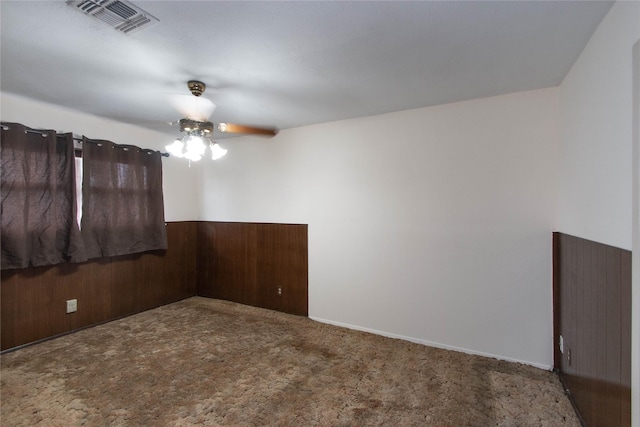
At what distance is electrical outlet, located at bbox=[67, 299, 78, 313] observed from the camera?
3079mm

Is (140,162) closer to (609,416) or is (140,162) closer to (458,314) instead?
(458,314)

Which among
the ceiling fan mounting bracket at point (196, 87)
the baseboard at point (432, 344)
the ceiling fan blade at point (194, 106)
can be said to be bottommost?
the baseboard at point (432, 344)

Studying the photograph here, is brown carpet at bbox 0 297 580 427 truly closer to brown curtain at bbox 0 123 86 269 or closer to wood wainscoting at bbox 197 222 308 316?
wood wainscoting at bbox 197 222 308 316


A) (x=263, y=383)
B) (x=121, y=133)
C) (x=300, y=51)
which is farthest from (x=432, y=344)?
(x=121, y=133)

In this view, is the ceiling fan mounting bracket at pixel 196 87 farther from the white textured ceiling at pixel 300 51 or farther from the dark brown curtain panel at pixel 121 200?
the dark brown curtain panel at pixel 121 200

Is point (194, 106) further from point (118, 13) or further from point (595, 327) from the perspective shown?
point (595, 327)

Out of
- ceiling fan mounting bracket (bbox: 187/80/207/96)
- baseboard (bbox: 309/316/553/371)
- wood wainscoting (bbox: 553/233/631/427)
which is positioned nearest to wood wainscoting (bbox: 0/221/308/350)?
baseboard (bbox: 309/316/553/371)

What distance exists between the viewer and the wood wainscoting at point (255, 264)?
3.66 meters

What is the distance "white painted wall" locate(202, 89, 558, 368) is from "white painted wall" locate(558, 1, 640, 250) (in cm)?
36

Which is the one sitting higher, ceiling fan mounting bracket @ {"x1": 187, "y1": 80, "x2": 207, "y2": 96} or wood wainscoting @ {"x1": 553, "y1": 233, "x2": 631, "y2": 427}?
ceiling fan mounting bracket @ {"x1": 187, "y1": 80, "x2": 207, "y2": 96}

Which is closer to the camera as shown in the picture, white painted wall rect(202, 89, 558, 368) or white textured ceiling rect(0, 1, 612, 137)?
white textured ceiling rect(0, 1, 612, 137)

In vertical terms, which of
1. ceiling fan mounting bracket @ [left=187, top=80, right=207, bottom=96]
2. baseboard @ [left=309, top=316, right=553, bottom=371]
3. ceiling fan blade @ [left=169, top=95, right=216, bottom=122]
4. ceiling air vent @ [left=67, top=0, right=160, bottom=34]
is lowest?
baseboard @ [left=309, top=316, right=553, bottom=371]

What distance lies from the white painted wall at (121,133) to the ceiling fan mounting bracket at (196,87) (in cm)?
173

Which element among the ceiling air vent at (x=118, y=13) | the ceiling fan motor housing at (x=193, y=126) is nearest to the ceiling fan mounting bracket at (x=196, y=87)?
the ceiling fan motor housing at (x=193, y=126)
